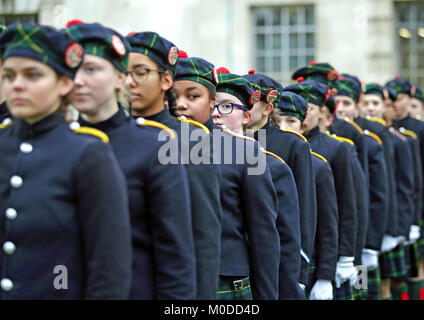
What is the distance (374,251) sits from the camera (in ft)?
24.7

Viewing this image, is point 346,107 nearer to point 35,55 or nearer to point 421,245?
point 421,245

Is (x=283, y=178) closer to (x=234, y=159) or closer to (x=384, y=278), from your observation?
(x=234, y=159)

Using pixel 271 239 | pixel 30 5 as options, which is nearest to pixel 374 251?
pixel 271 239

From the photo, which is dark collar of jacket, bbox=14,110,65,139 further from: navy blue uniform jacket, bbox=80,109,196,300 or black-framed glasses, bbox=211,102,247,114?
black-framed glasses, bbox=211,102,247,114

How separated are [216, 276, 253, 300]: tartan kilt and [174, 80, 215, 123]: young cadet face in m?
0.82

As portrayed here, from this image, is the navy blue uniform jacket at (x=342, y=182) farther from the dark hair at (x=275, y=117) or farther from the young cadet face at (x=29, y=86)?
the young cadet face at (x=29, y=86)

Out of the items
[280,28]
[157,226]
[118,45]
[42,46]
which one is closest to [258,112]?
[118,45]

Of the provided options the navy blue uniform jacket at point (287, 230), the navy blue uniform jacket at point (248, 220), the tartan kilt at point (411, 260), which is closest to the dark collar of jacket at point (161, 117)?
the navy blue uniform jacket at point (248, 220)

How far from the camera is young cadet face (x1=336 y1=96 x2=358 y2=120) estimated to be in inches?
320

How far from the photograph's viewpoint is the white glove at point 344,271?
20.2ft

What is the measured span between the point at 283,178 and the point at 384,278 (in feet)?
12.9

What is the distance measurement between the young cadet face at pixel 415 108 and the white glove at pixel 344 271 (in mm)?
5376

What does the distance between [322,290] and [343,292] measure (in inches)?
22.7

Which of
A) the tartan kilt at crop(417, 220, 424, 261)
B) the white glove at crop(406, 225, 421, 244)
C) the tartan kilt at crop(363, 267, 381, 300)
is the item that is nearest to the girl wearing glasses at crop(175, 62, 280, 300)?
the tartan kilt at crop(363, 267, 381, 300)
